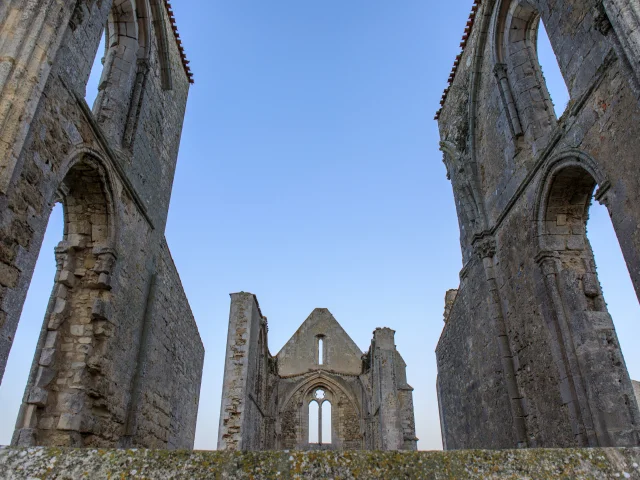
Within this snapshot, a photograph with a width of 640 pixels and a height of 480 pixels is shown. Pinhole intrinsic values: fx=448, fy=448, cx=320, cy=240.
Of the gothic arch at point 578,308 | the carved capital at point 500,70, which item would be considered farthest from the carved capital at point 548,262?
the carved capital at point 500,70

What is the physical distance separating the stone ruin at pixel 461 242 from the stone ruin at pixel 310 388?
148 cm

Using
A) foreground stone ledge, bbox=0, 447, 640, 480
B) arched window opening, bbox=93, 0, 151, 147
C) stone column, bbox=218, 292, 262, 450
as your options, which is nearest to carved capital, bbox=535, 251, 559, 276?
foreground stone ledge, bbox=0, 447, 640, 480

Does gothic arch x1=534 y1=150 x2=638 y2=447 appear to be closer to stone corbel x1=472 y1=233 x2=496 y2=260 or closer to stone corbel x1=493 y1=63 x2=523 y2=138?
stone corbel x1=493 y1=63 x2=523 y2=138

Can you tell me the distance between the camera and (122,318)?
5.89 meters

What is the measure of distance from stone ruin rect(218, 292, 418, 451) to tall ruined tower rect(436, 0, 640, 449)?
494cm

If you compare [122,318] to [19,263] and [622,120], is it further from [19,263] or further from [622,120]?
Answer: [622,120]

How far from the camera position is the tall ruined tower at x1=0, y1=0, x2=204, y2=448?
3.64 meters

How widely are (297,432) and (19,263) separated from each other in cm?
1739

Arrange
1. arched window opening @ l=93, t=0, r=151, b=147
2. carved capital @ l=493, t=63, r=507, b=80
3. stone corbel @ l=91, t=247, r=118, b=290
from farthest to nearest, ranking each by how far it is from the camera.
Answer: carved capital @ l=493, t=63, r=507, b=80
arched window opening @ l=93, t=0, r=151, b=147
stone corbel @ l=91, t=247, r=118, b=290

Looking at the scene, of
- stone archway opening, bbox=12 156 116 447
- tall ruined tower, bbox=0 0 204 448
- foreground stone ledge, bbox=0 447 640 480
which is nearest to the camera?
foreground stone ledge, bbox=0 447 640 480

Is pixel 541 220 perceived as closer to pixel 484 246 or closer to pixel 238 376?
pixel 484 246

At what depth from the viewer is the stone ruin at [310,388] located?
35.7ft

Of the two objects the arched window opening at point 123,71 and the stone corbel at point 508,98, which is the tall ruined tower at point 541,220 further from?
the arched window opening at point 123,71

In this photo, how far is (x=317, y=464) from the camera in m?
1.66
